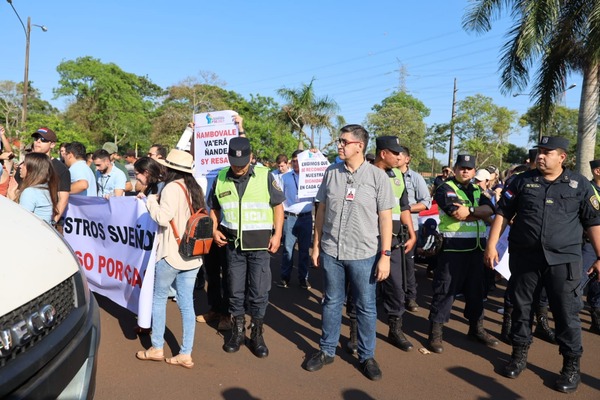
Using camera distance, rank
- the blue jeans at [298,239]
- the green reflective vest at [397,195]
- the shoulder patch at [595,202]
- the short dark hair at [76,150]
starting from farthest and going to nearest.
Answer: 1. the blue jeans at [298,239]
2. the short dark hair at [76,150]
3. the green reflective vest at [397,195]
4. the shoulder patch at [595,202]

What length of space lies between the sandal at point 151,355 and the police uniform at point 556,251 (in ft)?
9.61

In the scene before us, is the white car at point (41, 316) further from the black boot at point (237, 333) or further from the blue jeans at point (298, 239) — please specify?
the blue jeans at point (298, 239)

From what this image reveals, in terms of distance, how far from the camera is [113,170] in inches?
287

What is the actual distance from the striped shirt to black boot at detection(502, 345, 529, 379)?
149 centimetres

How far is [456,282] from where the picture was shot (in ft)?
15.2

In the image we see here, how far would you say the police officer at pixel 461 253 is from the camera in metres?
4.58

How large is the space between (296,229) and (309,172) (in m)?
0.86

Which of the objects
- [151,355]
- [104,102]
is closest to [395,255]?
[151,355]

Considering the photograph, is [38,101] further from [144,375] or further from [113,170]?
[144,375]

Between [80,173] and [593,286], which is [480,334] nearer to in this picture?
[593,286]

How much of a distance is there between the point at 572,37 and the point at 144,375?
34.9ft

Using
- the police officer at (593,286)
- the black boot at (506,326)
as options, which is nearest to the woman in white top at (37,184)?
the black boot at (506,326)

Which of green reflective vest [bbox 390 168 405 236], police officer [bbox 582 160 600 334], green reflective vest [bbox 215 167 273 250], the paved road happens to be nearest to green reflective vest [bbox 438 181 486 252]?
green reflective vest [bbox 390 168 405 236]

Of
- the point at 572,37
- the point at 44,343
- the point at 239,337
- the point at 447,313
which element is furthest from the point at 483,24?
the point at 44,343
